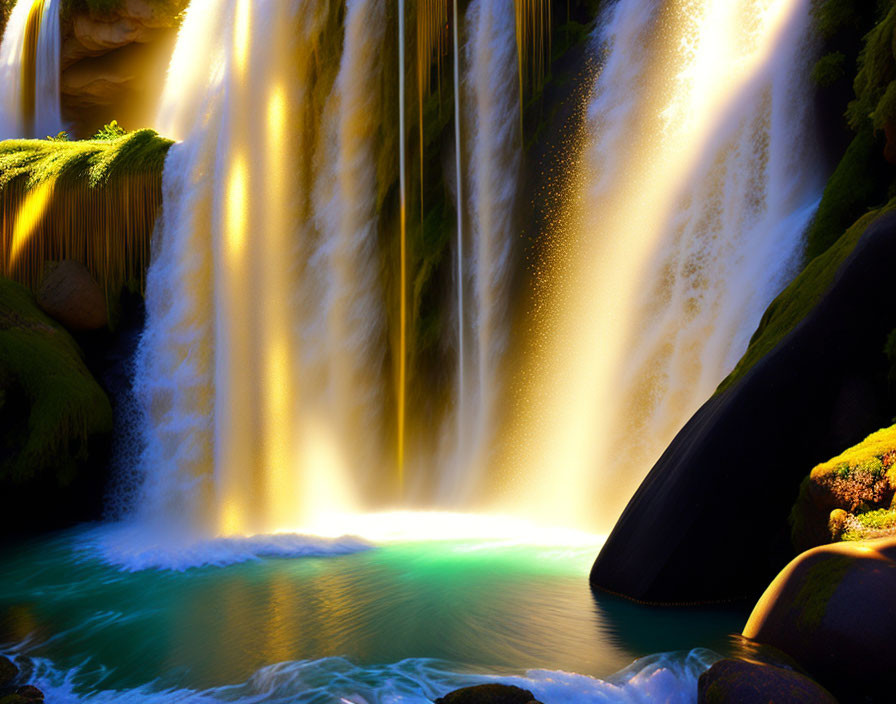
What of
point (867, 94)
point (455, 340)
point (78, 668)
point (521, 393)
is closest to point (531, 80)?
point (455, 340)

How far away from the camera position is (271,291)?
13.4m

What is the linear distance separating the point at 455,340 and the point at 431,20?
18.5 ft

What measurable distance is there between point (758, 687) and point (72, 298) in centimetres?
1274

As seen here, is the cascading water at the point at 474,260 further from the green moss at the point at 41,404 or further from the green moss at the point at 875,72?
the green moss at the point at 875,72

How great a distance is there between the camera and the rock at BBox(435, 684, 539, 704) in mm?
4176

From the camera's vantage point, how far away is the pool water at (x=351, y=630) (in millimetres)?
4797

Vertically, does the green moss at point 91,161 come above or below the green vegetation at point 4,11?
below

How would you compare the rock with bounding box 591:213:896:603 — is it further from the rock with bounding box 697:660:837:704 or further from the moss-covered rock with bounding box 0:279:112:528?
the moss-covered rock with bounding box 0:279:112:528

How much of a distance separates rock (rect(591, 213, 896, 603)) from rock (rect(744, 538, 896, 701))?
49.4 inches

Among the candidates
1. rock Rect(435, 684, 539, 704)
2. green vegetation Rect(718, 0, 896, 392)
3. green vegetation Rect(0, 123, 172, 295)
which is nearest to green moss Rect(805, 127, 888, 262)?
green vegetation Rect(718, 0, 896, 392)

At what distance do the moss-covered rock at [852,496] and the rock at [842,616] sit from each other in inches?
17.4

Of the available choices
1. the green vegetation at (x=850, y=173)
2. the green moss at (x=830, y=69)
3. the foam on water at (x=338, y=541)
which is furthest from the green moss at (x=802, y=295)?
the green moss at (x=830, y=69)

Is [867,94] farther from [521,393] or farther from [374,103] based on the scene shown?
[374,103]

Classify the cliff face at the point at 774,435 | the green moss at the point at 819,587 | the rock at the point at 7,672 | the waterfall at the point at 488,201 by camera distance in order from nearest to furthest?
the green moss at the point at 819,587
the rock at the point at 7,672
the cliff face at the point at 774,435
the waterfall at the point at 488,201
